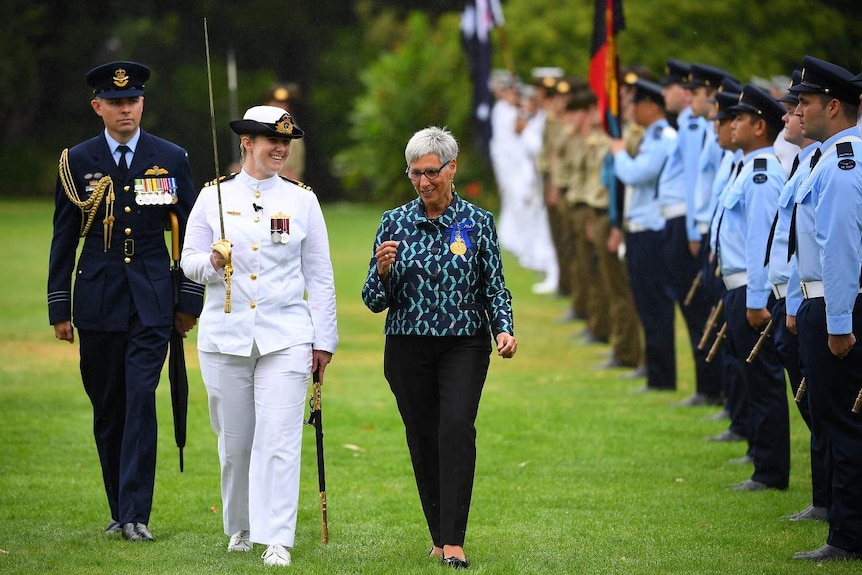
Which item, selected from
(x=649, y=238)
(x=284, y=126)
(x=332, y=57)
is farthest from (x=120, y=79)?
(x=332, y=57)

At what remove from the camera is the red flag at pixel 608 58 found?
1462 cm

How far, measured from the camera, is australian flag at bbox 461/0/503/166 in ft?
97.7

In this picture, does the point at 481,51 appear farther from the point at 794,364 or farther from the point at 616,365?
the point at 794,364

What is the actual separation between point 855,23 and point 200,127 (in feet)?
84.1

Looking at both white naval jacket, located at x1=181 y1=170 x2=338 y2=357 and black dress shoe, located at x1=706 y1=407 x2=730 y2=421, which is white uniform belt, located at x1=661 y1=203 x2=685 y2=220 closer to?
black dress shoe, located at x1=706 y1=407 x2=730 y2=421

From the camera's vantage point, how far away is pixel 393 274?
7.53 metres

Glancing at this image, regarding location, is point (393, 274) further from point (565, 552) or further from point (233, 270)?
point (565, 552)

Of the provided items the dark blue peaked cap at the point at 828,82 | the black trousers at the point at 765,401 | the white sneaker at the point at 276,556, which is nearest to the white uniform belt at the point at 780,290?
the black trousers at the point at 765,401

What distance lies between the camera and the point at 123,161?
8.45 meters

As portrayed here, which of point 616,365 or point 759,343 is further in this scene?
point 616,365

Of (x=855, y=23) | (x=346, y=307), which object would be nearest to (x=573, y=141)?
(x=346, y=307)

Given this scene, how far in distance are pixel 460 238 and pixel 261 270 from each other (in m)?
1.00

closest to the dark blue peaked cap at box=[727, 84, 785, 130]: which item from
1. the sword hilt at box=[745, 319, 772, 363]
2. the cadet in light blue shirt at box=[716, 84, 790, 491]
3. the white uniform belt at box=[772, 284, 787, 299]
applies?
the cadet in light blue shirt at box=[716, 84, 790, 491]

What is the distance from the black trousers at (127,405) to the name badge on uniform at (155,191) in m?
0.60
